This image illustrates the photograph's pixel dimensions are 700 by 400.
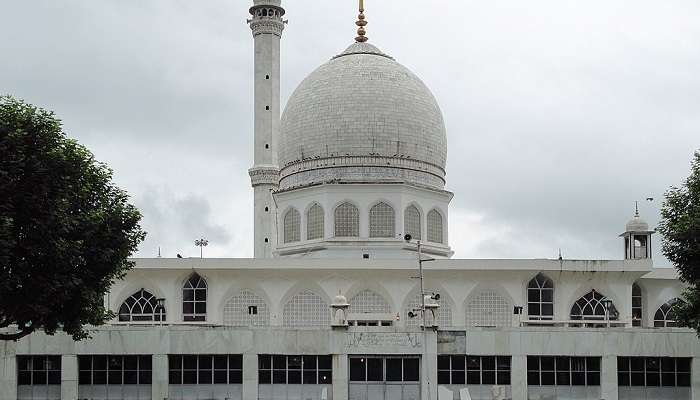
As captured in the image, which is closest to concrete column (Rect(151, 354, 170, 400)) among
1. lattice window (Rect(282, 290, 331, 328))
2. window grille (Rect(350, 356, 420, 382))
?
window grille (Rect(350, 356, 420, 382))

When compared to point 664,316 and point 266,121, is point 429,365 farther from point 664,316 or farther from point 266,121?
point 266,121

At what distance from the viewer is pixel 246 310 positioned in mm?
54938

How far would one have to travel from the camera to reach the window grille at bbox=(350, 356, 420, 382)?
46.3 metres

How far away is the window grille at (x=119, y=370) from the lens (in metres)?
46.9

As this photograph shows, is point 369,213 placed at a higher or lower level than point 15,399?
higher

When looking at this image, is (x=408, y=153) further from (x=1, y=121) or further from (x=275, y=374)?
(x=1, y=121)

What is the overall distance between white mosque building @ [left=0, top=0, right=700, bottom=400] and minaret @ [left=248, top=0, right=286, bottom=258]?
110mm

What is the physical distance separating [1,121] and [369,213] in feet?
83.9

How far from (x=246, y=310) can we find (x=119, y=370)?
945cm

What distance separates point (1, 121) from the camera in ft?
115

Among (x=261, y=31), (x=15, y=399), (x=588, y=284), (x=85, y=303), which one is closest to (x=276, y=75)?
(x=261, y=31)

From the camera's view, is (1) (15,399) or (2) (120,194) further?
(1) (15,399)

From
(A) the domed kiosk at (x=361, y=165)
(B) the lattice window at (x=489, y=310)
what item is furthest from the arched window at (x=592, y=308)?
(A) the domed kiosk at (x=361, y=165)

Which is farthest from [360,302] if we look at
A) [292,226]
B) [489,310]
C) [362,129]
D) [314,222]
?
[362,129]
